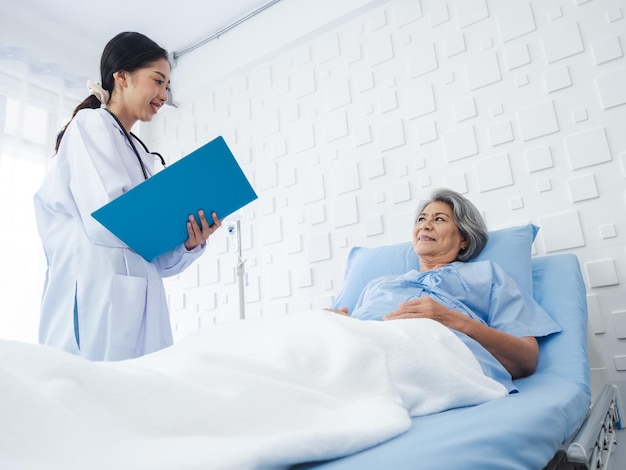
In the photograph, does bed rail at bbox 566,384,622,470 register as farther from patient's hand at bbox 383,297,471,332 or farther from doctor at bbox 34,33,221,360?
doctor at bbox 34,33,221,360

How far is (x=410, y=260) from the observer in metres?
1.92

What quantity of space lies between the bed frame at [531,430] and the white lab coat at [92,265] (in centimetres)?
112

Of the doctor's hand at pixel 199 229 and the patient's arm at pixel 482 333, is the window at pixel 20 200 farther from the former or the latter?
the patient's arm at pixel 482 333

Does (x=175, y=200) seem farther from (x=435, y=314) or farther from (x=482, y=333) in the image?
(x=482, y=333)

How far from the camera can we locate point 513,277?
163cm

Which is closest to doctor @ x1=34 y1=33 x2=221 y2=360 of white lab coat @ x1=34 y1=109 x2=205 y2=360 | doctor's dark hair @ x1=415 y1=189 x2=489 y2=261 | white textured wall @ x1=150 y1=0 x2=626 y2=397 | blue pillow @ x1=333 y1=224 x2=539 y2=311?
white lab coat @ x1=34 y1=109 x2=205 y2=360

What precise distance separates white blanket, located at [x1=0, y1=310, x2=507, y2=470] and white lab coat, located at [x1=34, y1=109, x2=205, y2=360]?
0.78 metres

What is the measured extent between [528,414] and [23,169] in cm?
324

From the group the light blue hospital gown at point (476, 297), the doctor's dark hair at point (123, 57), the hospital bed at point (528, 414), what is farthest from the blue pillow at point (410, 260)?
the doctor's dark hair at point (123, 57)

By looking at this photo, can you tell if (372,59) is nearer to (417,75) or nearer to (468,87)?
(417,75)

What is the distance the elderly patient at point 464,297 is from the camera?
122 centimetres

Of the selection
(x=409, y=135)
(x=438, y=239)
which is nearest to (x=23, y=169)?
(x=409, y=135)

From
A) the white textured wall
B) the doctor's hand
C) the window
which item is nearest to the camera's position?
the doctor's hand

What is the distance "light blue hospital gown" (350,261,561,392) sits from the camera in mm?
1411
